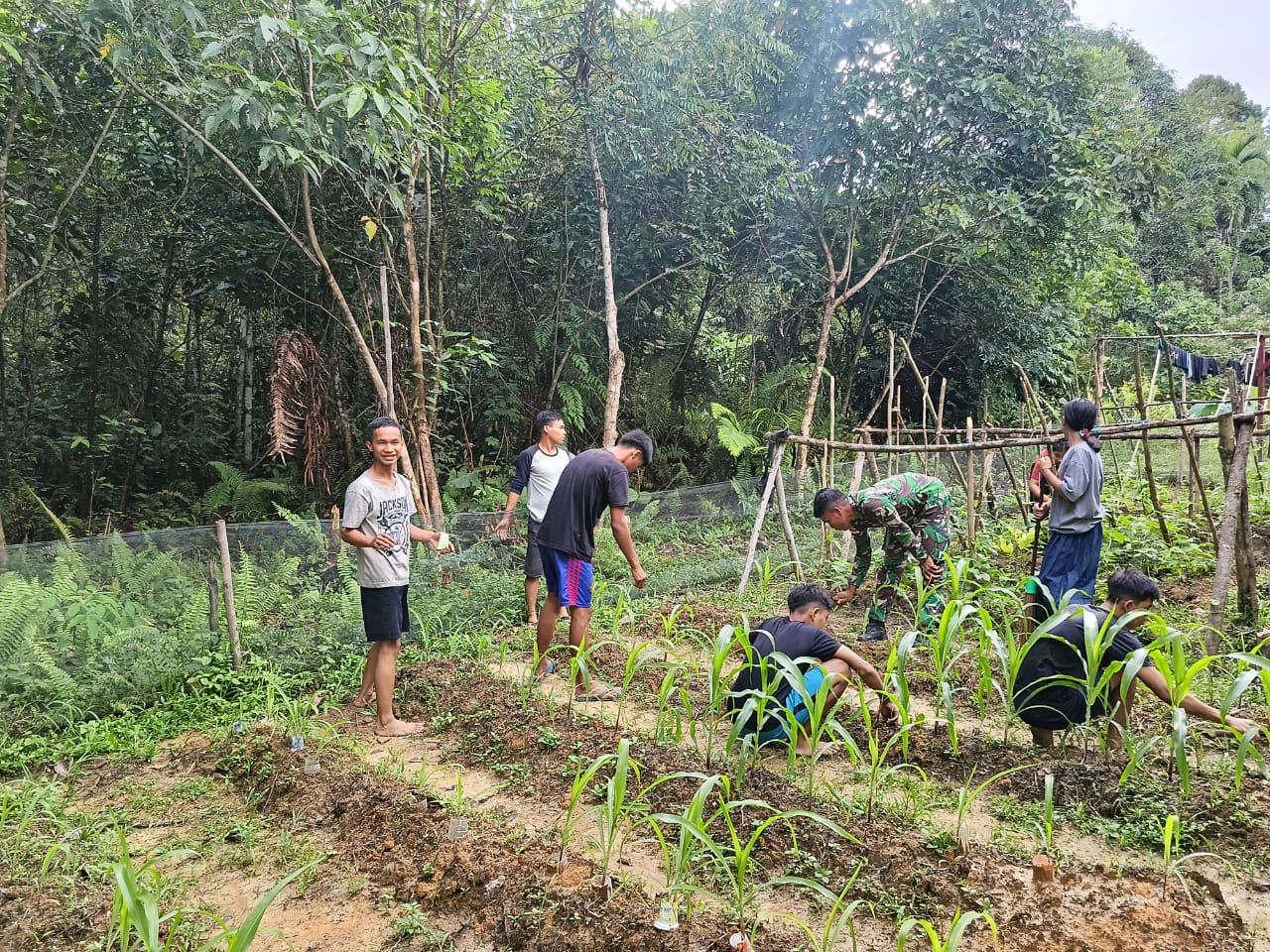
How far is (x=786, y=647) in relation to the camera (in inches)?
124

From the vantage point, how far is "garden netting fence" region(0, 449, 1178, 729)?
3.80 metres

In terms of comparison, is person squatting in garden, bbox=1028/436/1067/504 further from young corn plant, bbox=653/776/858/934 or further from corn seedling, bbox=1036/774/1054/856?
young corn plant, bbox=653/776/858/934

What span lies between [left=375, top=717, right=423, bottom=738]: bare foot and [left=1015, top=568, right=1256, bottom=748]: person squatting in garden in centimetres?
273

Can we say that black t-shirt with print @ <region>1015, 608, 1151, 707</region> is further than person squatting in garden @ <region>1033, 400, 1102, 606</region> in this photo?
No

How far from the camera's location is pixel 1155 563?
5684 millimetres

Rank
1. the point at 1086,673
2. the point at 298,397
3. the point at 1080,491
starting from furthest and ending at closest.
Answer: the point at 298,397, the point at 1080,491, the point at 1086,673

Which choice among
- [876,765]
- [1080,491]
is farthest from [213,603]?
[1080,491]

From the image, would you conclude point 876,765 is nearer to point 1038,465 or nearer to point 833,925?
point 833,925

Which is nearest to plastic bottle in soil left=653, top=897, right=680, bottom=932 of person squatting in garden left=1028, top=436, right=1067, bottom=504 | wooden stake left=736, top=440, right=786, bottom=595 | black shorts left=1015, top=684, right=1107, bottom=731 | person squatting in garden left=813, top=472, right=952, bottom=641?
black shorts left=1015, top=684, right=1107, bottom=731

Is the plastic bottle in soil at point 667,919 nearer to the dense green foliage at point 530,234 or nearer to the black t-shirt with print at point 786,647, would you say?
the black t-shirt with print at point 786,647

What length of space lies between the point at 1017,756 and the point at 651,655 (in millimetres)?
2263

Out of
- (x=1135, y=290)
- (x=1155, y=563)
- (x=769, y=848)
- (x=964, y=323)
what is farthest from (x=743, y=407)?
(x=1135, y=290)

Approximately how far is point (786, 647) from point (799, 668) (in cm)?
13

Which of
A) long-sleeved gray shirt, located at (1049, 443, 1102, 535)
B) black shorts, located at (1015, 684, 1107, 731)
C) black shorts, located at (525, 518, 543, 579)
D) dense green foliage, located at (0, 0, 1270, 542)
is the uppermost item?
dense green foliage, located at (0, 0, 1270, 542)
